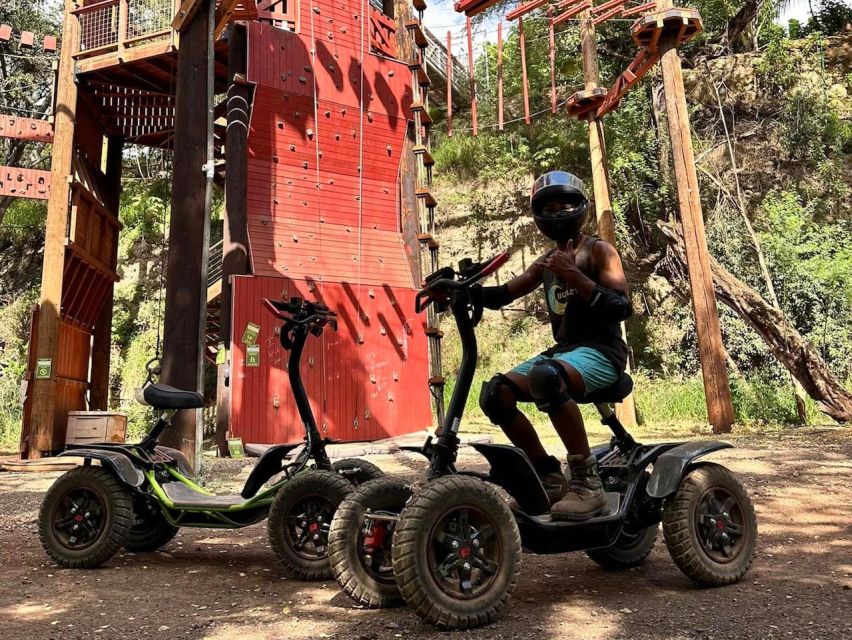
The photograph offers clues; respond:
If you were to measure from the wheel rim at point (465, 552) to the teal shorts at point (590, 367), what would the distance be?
0.71 meters

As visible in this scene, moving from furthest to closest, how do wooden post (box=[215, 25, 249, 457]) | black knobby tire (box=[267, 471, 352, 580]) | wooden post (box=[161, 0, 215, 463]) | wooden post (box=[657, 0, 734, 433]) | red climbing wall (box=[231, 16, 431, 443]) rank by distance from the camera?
red climbing wall (box=[231, 16, 431, 443])
wooden post (box=[215, 25, 249, 457])
wooden post (box=[657, 0, 734, 433])
wooden post (box=[161, 0, 215, 463])
black knobby tire (box=[267, 471, 352, 580])

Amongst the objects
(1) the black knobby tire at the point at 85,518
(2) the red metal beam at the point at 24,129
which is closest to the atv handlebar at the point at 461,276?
(1) the black knobby tire at the point at 85,518

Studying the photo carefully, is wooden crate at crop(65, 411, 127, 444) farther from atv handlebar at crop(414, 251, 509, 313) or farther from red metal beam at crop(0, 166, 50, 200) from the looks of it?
atv handlebar at crop(414, 251, 509, 313)

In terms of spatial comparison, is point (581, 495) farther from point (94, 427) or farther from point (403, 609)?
point (94, 427)

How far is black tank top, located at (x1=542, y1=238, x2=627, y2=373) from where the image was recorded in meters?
3.64

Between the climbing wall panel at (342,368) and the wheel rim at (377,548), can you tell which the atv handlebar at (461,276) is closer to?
the wheel rim at (377,548)

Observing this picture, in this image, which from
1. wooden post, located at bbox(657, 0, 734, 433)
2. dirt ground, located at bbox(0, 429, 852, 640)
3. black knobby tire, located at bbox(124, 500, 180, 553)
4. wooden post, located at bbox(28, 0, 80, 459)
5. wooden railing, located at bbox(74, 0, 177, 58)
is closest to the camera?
dirt ground, located at bbox(0, 429, 852, 640)

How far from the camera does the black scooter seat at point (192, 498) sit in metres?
4.55

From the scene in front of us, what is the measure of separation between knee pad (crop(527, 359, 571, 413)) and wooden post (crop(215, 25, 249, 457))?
9824 millimetres

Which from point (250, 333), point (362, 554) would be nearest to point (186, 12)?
point (250, 333)

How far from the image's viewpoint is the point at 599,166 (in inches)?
582

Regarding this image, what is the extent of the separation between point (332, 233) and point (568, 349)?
35.2ft

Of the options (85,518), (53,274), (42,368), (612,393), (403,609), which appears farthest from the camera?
(53,274)

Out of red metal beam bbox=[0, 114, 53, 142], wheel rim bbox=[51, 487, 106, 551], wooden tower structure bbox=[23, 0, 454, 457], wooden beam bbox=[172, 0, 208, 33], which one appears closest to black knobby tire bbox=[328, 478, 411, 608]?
wheel rim bbox=[51, 487, 106, 551]
